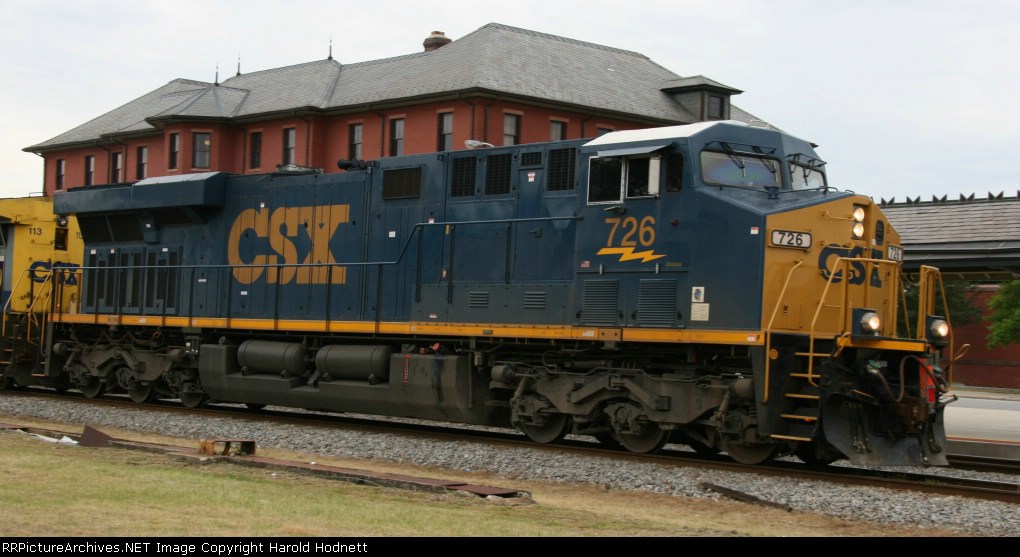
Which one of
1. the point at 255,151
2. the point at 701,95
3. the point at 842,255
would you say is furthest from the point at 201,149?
the point at 842,255

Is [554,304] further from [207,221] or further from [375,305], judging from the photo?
[207,221]

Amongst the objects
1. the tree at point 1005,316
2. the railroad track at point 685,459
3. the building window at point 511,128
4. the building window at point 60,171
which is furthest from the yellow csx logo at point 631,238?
the building window at point 60,171

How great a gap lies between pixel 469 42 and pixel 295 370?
34095mm

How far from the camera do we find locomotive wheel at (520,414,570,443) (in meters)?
13.5

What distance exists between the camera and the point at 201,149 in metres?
54.5

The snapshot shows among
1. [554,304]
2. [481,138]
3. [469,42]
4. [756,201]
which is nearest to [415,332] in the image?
[554,304]

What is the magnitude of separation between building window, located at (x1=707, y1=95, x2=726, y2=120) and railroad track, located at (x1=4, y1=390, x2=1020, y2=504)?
1427 inches

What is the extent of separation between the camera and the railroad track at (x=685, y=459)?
1079 cm

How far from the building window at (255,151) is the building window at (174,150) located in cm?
386

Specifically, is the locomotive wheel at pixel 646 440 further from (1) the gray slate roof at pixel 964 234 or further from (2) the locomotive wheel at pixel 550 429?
(1) the gray slate roof at pixel 964 234

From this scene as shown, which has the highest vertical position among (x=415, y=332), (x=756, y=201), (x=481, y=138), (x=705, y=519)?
(x=481, y=138)

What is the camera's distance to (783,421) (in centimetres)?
1118

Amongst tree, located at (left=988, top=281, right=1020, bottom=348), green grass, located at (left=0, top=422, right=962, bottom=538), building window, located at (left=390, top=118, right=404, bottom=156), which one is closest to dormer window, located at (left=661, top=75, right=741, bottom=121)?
building window, located at (left=390, top=118, right=404, bottom=156)

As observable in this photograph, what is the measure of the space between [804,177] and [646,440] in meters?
3.60
